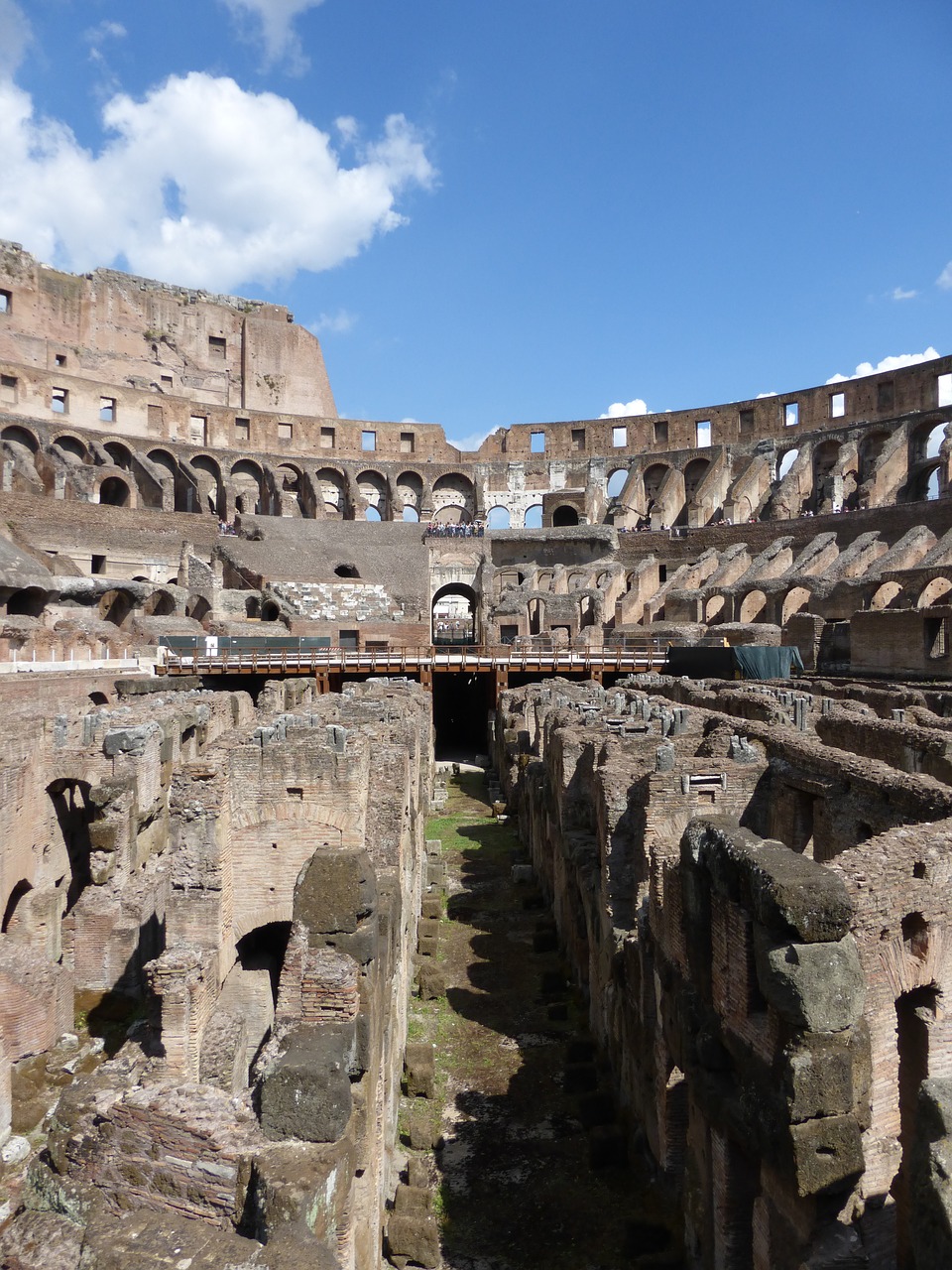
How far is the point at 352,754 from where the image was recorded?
7895 millimetres

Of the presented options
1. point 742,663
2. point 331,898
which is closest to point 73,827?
point 331,898

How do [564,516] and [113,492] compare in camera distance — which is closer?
[113,492]

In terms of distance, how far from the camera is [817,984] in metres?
3.82

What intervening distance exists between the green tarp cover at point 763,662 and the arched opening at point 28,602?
24.6 meters

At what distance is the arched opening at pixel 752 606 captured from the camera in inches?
1471

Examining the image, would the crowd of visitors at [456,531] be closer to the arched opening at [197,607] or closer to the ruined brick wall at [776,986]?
the arched opening at [197,607]

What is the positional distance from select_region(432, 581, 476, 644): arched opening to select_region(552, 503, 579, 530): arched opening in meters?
8.06

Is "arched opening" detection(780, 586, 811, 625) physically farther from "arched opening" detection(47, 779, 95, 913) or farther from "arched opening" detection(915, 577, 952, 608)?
"arched opening" detection(47, 779, 95, 913)

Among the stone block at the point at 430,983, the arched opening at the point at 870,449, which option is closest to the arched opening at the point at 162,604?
the stone block at the point at 430,983

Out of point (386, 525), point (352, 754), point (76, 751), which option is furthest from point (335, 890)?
point (386, 525)

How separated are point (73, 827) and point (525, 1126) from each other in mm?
8054

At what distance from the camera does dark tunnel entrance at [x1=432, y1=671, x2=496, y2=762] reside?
3344cm

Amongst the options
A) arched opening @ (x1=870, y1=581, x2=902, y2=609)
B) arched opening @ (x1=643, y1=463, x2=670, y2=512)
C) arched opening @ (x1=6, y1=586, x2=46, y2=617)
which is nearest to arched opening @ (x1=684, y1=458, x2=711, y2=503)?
arched opening @ (x1=643, y1=463, x2=670, y2=512)

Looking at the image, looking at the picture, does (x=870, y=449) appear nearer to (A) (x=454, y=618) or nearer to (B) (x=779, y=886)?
(A) (x=454, y=618)
